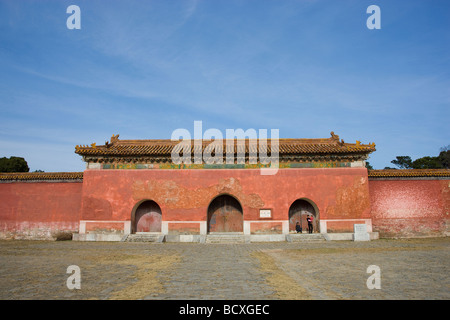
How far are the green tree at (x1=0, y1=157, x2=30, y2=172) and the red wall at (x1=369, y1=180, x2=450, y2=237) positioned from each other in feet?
116

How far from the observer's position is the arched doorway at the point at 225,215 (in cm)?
1683

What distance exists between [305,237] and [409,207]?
21.3 feet

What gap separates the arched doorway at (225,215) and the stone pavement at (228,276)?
6.27 metres

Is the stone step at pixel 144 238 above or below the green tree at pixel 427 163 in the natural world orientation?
below

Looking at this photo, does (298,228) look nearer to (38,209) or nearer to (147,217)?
(147,217)

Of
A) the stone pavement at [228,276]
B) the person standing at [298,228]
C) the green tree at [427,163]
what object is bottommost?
the stone pavement at [228,276]

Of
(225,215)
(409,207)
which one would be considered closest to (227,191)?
(225,215)

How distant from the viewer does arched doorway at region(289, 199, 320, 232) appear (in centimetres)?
1695

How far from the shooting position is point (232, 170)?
54.3ft

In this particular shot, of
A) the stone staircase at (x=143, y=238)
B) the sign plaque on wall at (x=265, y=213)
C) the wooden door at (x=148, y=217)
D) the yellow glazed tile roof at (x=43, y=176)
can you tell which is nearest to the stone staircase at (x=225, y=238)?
the sign plaque on wall at (x=265, y=213)

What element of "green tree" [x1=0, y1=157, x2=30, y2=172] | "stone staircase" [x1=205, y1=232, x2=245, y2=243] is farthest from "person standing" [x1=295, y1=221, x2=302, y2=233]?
"green tree" [x1=0, y1=157, x2=30, y2=172]

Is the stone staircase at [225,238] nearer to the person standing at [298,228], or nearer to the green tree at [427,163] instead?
the person standing at [298,228]

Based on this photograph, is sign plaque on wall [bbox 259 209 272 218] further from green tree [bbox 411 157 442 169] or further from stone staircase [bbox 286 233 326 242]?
green tree [bbox 411 157 442 169]
